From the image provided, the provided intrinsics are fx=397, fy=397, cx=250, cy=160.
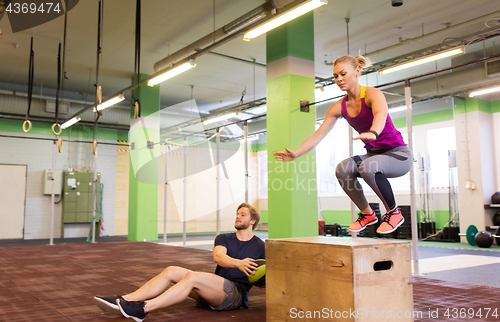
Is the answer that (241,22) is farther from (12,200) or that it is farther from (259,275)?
(12,200)

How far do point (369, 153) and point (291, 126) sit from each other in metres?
3.99

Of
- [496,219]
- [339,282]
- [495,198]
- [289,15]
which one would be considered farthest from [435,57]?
[339,282]

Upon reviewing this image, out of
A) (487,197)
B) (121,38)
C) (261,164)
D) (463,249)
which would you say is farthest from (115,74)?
(487,197)

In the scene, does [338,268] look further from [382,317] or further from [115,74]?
[115,74]

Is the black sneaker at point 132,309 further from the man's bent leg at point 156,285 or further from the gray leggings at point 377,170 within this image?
the gray leggings at point 377,170

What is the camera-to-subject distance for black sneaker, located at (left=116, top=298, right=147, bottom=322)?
9.18 feet

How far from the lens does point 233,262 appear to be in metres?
3.12

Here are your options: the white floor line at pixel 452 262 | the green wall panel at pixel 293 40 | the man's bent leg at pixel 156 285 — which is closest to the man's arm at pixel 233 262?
the man's bent leg at pixel 156 285

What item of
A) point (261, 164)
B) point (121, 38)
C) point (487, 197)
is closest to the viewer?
point (121, 38)

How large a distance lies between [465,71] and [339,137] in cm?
488

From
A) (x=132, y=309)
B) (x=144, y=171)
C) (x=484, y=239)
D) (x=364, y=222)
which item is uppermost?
(x=144, y=171)

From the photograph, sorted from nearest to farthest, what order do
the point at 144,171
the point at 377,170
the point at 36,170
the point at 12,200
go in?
the point at 377,170 < the point at 144,171 < the point at 12,200 < the point at 36,170

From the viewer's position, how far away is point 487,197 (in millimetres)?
10391

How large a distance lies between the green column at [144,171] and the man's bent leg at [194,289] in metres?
7.42
